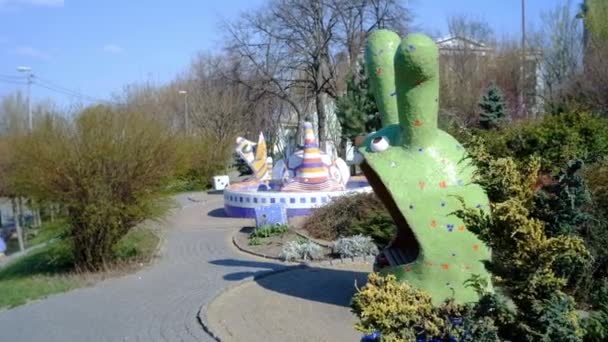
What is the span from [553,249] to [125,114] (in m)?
10.00

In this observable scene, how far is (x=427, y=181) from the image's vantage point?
23.1 ft

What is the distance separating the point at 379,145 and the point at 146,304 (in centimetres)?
452

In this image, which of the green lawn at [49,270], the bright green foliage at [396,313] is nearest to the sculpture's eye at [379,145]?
the bright green foliage at [396,313]

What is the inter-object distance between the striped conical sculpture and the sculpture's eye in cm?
1034

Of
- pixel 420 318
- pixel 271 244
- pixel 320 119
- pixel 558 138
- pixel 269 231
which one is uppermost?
pixel 320 119

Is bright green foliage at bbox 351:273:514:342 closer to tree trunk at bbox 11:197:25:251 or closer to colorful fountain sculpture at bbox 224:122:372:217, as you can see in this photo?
colorful fountain sculpture at bbox 224:122:372:217

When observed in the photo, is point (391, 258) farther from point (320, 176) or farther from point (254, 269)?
point (320, 176)

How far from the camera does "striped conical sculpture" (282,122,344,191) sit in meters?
17.8

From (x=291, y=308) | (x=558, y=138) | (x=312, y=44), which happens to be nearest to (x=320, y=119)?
(x=312, y=44)

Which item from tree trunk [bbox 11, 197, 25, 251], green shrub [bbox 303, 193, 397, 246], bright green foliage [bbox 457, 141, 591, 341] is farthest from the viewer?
tree trunk [bbox 11, 197, 25, 251]

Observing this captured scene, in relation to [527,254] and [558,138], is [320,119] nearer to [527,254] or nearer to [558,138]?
[558,138]

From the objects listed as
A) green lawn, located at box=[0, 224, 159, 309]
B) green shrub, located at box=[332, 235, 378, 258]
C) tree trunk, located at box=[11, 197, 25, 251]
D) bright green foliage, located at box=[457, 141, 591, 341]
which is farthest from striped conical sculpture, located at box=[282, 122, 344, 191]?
bright green foliage, located at box=[457, 141, 591, 341]

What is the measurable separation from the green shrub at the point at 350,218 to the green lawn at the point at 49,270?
3.79 meters

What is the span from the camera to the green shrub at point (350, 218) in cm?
1327
